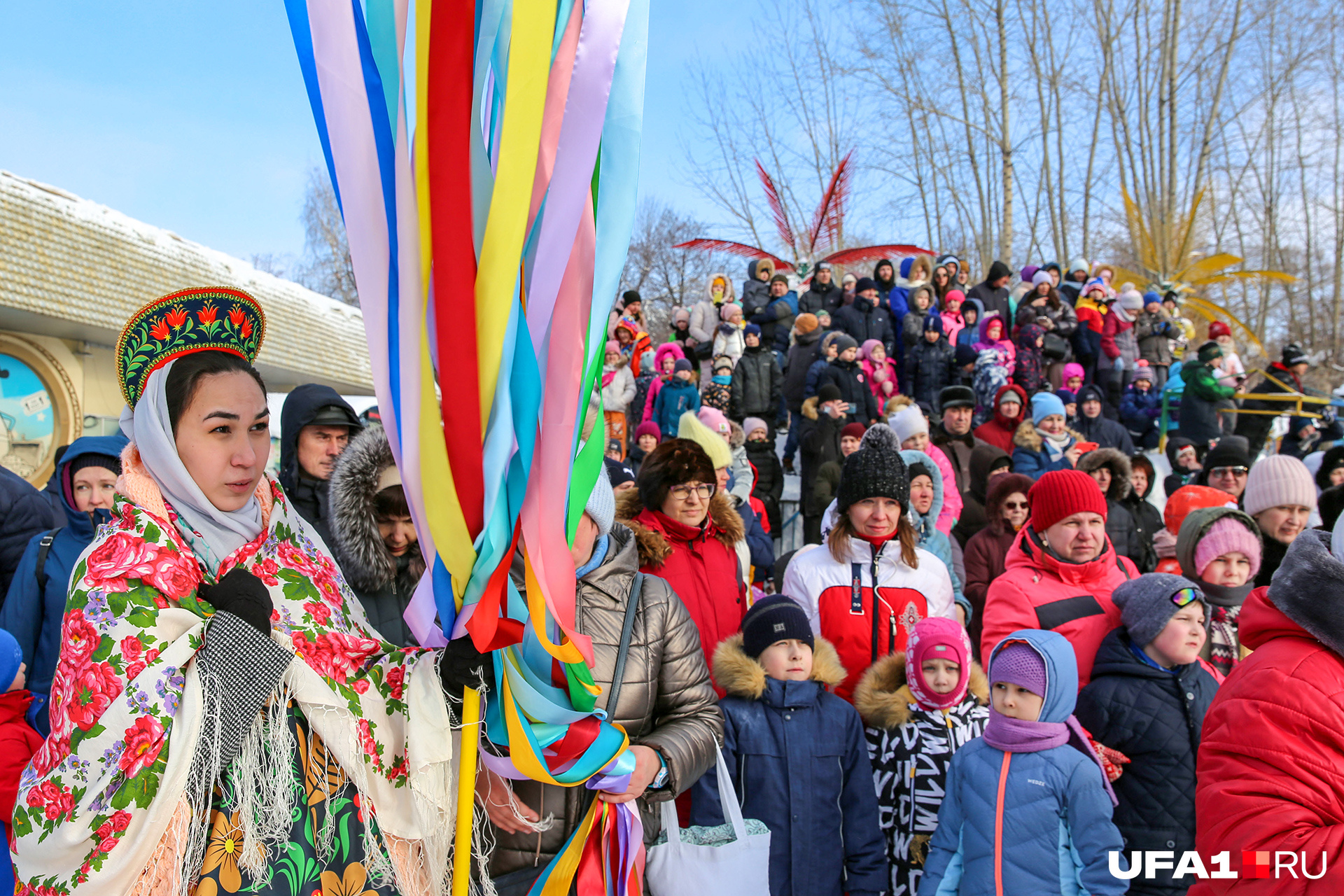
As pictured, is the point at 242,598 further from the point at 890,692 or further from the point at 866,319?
the point at 866,319

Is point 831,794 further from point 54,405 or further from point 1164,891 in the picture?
point 54,405

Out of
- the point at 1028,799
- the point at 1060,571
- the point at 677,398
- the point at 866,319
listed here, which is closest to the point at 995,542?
the point at 1060,571

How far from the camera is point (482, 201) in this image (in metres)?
1.41

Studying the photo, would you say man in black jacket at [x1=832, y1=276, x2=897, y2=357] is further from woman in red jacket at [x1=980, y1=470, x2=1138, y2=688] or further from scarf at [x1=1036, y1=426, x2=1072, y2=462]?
woman in red jacket at [x1=980, y1=470, x2=1138, y2=688]

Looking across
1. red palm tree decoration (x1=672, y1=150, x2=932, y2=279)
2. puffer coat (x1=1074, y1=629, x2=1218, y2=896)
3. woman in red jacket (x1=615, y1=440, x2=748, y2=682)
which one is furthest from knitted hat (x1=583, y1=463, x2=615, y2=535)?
red palm tree decoration (x1=672, y1=150, x2=932, y2=279)

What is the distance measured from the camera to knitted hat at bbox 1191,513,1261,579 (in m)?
3.47

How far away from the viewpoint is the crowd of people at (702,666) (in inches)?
57.7

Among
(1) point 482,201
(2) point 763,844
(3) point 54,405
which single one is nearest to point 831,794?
(2) point 763,844

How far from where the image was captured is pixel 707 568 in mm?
3494

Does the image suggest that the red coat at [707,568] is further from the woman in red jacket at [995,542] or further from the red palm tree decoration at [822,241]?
the red palm tree decoration at [822,241]

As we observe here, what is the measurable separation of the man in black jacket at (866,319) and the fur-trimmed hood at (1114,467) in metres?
5.45

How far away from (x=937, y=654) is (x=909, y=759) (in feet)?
1.20

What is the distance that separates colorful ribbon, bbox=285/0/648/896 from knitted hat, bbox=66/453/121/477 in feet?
8.85

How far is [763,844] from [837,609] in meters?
1.52
